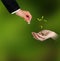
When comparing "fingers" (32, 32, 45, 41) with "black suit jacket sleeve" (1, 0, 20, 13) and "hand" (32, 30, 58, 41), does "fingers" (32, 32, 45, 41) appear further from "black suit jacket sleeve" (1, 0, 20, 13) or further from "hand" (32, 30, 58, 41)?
"black suit jacket sleeve" (1, 0, 20, 13)

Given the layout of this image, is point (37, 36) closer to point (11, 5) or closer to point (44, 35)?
point (44, 35)

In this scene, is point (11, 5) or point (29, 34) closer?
point (11, 5)

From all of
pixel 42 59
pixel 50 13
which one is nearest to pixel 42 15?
pixel 50 13

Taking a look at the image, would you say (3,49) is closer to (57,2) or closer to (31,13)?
(31,13)

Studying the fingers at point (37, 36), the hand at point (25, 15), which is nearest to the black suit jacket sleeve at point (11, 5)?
the hand at point (25, 15)

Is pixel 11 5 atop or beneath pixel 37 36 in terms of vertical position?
atop

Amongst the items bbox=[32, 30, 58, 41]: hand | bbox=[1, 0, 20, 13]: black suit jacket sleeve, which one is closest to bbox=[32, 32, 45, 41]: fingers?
bbox=[32, 30, 58, 41]: hand

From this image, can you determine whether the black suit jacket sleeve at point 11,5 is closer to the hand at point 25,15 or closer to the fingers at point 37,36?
the hand at point 25,15

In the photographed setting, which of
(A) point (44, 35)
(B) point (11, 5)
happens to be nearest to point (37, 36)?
(A) point (44, 35)
